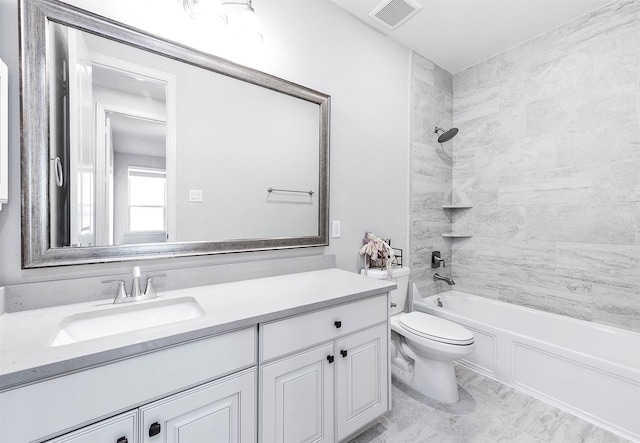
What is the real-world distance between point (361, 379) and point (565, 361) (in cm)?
134

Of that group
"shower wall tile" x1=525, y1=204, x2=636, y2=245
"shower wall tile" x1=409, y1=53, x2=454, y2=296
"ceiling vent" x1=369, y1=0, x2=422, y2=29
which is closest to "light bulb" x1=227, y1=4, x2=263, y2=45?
"ceiling vent" x1=369, y1=0, x2=422, y2=29

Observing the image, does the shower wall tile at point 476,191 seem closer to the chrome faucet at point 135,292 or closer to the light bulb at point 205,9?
the light bulb at point 205,9

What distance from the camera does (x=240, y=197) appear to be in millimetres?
1543

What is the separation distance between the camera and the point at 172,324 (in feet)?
2.95

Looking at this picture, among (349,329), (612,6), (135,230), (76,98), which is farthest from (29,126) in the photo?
(612,6)

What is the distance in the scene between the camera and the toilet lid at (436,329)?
1690mm

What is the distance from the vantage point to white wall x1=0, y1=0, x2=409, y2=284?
1026mm

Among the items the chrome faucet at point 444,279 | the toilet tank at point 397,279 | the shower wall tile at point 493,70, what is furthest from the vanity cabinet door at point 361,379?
the shower wall tile at point 493,70

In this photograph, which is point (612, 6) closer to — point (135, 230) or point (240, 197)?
point (240, 197)

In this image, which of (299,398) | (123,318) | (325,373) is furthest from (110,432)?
(325,373)

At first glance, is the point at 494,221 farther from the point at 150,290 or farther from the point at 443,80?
the point at 150,290

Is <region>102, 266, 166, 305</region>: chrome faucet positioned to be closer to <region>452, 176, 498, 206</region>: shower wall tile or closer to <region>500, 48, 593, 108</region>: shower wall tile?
<region>452, 176, 498, 206</region>: shower wall tile

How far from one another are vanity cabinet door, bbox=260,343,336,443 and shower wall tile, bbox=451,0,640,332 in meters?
2.08

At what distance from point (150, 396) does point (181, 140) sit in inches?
41.9
